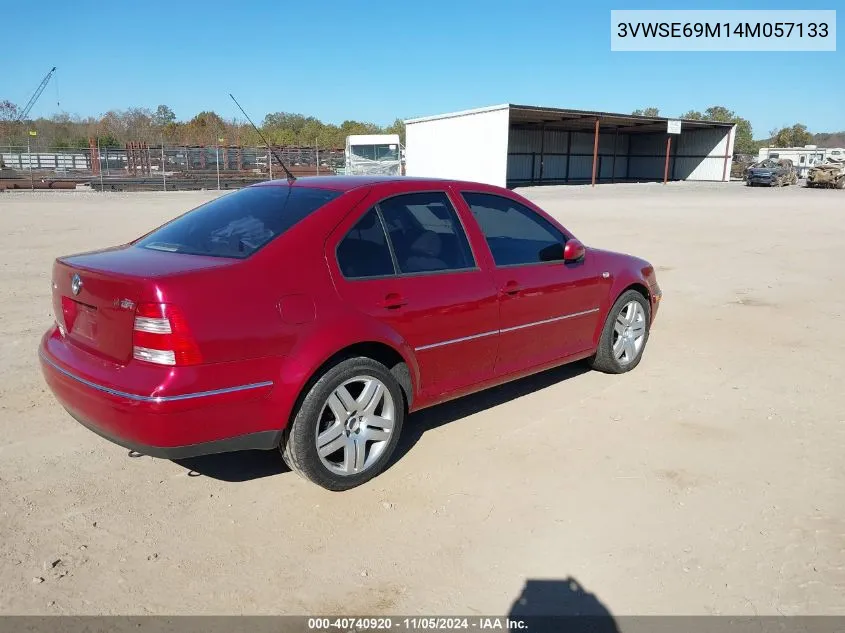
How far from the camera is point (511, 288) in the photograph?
4.26 m

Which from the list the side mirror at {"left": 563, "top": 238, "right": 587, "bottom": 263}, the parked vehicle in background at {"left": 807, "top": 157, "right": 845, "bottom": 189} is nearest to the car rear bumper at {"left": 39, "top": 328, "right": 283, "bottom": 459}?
the side mirror at {"left": 563, "top": 238, "right": 587, "bottom": 263}

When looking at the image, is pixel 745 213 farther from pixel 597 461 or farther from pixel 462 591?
pixel 462 591

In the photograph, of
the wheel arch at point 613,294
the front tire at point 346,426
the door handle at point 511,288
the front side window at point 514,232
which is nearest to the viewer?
the front tire at point 346,426

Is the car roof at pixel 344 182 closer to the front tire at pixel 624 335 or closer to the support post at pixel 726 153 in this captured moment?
the front tire at pixel 624 335

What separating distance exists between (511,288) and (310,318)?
1.52 meters

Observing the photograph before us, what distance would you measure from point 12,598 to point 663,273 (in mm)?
9589

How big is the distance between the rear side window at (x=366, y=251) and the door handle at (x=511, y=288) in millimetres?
860

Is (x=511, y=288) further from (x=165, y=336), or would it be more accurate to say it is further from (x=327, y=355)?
(x=165, y=336)

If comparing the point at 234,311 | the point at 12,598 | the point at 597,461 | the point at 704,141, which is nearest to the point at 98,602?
the point at 12,598

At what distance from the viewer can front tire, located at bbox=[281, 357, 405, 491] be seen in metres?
3.31

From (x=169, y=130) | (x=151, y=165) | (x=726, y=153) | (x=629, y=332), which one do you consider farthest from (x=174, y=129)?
(x=629, y=332)

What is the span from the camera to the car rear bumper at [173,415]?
2.91 meters

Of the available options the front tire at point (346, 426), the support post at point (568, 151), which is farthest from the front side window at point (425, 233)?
the support post at point (568, 151)

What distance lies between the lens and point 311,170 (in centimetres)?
4022
